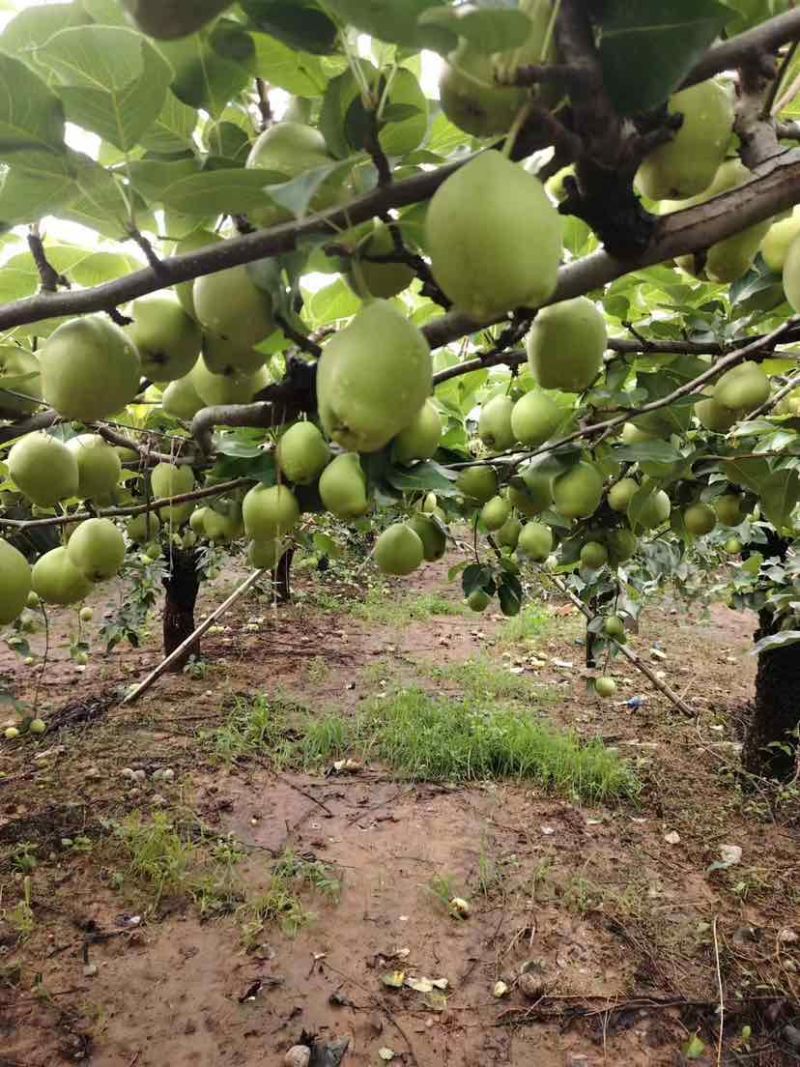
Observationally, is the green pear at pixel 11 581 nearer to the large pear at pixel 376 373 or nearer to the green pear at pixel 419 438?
the green pear at pixel 419 438

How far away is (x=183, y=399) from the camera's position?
1.12 meters

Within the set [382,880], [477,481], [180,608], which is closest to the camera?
[477,481]

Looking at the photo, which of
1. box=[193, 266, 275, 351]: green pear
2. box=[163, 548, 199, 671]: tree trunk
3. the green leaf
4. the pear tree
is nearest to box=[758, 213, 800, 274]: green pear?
the pear tree

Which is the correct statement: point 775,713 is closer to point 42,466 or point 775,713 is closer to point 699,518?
point 699,518

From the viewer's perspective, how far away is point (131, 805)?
412cm

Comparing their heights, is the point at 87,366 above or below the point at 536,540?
above

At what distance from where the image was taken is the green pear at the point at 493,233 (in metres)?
0.52

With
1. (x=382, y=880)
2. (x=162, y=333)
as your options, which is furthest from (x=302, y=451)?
(x=382, y=880)

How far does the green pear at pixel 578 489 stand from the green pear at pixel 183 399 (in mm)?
783

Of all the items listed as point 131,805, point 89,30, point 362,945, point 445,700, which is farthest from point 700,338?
point 445,700

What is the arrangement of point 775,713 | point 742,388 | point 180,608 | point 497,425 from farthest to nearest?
point 180,608 → point 775,713 → point 497,425 → point 742,388

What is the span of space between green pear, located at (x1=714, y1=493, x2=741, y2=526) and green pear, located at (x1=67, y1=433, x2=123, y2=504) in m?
1.56

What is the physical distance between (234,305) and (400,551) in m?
0.89

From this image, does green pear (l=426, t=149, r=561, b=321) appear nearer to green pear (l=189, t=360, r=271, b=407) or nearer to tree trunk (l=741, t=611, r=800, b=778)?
green pear (l=189, t=360, r=271, b=407)
